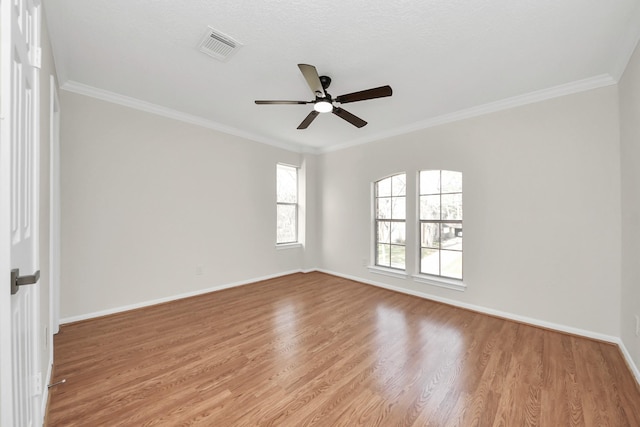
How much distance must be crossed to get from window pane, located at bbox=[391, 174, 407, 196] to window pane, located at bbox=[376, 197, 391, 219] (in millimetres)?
176

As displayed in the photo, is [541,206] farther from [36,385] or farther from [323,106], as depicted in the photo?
[36,385]

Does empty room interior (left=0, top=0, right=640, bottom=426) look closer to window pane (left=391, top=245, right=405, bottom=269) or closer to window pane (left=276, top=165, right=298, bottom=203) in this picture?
window pane (left=391, top=245, right=405, bottom=269)

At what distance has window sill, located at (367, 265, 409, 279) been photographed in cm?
420

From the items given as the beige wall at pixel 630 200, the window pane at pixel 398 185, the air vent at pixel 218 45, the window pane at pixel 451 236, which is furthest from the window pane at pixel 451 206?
the air vent at pixel 218 45

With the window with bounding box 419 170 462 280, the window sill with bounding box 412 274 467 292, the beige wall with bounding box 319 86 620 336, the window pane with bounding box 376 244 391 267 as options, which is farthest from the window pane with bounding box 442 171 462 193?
the window pane with bounding box 376 244 391 267

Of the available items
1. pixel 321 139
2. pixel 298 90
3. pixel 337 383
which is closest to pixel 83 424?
pixel 337 383

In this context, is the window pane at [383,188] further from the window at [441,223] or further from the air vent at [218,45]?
the air vent at [218,45]

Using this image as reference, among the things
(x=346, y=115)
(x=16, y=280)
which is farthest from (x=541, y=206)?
(x=16, y=280)

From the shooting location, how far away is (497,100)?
3.19m

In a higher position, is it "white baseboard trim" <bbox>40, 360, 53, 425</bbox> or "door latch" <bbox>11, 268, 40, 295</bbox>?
"door latch" <bbox>11, 268, 40, 295</bbox>

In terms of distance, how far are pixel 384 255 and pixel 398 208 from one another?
34.5 inches

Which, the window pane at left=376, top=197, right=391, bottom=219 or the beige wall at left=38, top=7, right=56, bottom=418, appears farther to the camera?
the window pane at left=376, top=197, right=391, bottom=219

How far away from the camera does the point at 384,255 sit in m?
4.64

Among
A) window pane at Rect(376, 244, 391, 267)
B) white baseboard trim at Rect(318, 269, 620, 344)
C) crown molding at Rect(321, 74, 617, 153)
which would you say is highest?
crown molding at Rect(321, 74, 617, 153)
